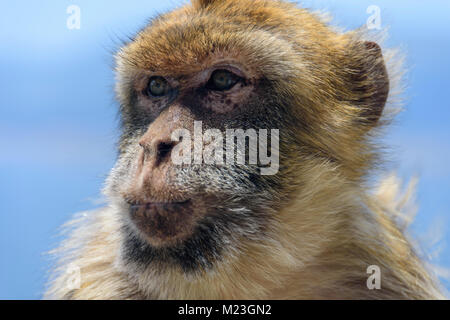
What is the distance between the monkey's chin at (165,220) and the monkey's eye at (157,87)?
937 mm

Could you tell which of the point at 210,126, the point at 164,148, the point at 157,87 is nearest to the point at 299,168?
the point at 210,126

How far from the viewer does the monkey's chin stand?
10.9ft

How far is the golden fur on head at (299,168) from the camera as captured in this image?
12.1ft

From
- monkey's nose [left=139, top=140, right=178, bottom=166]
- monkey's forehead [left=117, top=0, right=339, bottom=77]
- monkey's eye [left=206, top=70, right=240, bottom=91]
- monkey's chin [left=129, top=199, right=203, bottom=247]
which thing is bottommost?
monkey's chin [left=129, top=199, right=203, bottom=247]

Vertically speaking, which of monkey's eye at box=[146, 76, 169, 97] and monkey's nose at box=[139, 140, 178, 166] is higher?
monkey's eye at box=[146, 76, 169, 97]

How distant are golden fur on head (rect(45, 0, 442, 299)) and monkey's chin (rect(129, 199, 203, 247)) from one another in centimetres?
23

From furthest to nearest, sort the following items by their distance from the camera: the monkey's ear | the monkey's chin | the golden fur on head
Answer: the monkey's ear → the golden fur on head → the monkey's chin

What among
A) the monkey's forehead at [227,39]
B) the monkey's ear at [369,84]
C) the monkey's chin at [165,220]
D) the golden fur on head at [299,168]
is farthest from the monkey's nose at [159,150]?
the monkey's ear at [369,84]

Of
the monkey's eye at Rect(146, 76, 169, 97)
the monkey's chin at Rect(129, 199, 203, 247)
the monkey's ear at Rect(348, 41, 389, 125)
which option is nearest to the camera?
the monkey's chin at Rect(129, 199, 203, 247)

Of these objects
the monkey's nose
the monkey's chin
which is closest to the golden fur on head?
the monkey's chin

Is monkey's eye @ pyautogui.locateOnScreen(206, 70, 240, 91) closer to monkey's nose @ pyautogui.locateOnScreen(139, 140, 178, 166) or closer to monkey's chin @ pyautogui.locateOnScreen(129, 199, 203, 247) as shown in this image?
monkey's nose @ pyautogui.locateOnScreen(139, 140, 178, 166)

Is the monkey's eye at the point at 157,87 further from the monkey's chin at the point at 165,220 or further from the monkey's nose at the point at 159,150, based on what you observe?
the monkey's chin at the point at 165,220

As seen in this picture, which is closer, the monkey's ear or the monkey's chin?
the monkey's chin
